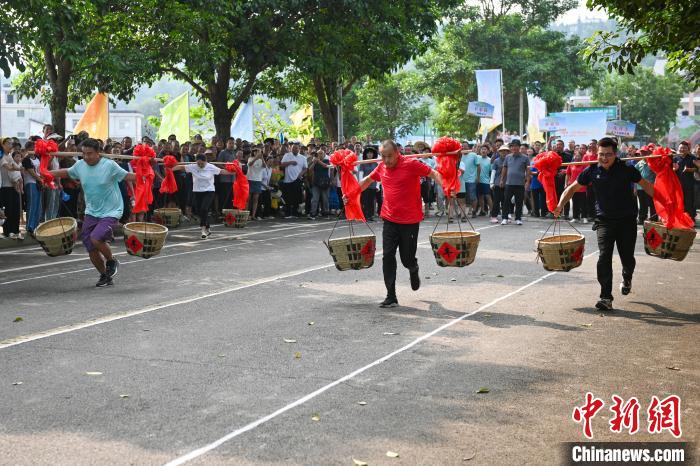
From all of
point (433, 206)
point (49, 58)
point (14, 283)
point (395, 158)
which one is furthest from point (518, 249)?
point (433, 206)

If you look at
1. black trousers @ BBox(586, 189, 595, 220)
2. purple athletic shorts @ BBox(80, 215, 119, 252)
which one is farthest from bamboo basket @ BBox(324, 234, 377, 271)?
black trousers @ BBox(586, 189, 595, 220)

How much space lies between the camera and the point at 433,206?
109 ft

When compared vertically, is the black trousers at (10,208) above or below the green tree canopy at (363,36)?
below

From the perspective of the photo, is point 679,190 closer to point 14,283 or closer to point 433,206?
point 14,283

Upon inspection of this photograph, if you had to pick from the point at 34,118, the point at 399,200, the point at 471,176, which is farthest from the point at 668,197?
the point at 34,118

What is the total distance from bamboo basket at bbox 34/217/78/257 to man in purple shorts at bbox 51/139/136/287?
0.23 metres

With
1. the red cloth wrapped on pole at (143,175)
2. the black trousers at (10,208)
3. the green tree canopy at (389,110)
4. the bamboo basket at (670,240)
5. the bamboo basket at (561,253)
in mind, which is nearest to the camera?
the bamboo basket at (561,253)

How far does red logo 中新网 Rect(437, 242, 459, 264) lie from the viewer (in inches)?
448

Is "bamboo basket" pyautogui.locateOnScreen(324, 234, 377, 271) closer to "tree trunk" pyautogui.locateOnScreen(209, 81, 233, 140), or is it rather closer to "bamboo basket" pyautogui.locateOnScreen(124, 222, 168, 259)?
"bamboo basket" pyautogui.locateOnScreen(124, 222, 168, 259)

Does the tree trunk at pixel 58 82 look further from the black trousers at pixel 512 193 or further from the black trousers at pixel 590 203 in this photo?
the black trousers at pixel 590 203

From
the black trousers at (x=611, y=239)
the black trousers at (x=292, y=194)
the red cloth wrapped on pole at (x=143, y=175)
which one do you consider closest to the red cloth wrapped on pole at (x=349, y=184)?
the black trousers at (x=611, y=239)

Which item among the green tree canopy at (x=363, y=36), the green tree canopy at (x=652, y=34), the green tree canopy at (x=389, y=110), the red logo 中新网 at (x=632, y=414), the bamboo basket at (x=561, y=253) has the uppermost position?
the green tree canopy at (x=389, y=110)

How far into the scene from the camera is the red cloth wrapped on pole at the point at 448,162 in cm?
1162

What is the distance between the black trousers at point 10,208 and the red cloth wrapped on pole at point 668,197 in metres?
11.7
